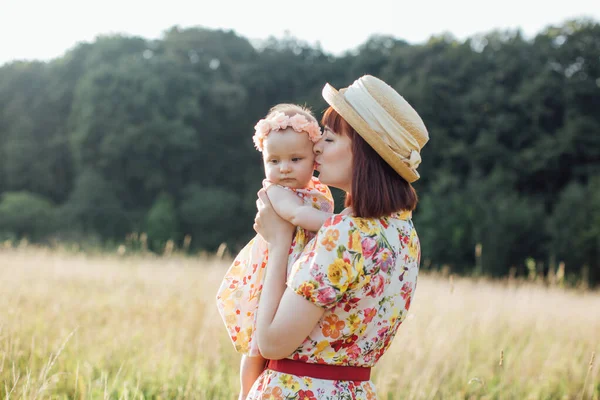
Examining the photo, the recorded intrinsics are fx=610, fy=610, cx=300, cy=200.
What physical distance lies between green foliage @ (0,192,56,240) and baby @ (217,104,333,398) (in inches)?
843

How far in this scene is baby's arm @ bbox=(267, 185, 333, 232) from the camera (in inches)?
71.0

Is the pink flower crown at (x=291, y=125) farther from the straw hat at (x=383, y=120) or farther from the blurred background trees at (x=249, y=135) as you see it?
the blurred background trees at (x=249, y=135)

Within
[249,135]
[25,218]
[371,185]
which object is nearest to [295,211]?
[371,185]

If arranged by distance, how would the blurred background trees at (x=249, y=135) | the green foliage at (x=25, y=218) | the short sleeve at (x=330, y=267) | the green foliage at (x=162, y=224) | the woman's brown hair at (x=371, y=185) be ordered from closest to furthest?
the short sleeve at (x=330, y=267), the woman's brown hair at (x=371, y=185), the green foliage at (x=25, y=218), the blurred background trees at (x=249, y=135), the green foliage at (x=162, y=224)

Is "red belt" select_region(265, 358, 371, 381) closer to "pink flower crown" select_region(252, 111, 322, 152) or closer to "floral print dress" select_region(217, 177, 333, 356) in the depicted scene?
"floral print dress" select_region(217, 177, 333, 356)

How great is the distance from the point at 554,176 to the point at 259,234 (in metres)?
24.5

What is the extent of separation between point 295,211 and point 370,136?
0.32 m

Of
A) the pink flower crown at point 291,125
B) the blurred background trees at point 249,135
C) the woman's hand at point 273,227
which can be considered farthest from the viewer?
the blurred background trees at point 249,135

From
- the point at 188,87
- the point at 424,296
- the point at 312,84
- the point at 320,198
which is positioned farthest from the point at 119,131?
the point at 320,198

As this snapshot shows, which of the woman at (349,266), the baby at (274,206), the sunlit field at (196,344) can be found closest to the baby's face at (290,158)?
the baby at (274,206)

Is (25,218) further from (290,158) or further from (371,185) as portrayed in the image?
(371,185)

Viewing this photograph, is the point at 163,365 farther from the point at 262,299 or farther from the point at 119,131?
the point at 119,131

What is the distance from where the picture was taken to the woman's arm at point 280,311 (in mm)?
1665

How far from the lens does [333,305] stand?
1687mm
